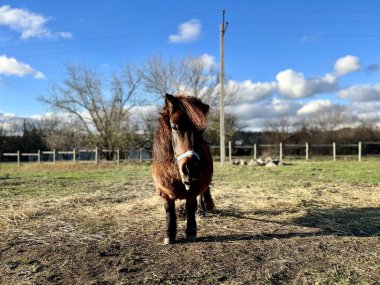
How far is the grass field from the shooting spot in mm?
3900

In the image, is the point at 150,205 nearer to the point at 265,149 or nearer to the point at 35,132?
→ the point at 265,149

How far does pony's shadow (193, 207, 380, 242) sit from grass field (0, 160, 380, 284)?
14 millimetres

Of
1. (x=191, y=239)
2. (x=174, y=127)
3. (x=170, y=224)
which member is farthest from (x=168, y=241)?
(x=174, y=127)

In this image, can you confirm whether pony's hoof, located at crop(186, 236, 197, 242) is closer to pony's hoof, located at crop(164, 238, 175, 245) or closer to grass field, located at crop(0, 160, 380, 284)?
grass field, located at crop(0, 160, 380, 284)

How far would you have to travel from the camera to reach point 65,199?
8727 millimetres

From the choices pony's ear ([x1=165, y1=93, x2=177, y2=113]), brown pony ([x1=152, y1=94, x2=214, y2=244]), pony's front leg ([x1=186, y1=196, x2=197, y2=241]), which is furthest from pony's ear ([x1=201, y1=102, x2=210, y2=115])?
pony's front leg ([x1=186, y1=196, x2=197, y2=241])

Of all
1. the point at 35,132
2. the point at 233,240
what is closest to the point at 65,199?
the point at 233,240

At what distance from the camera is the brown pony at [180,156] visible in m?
4.38

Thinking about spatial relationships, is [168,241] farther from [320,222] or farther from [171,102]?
[320,222]

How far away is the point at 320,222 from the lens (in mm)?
6289

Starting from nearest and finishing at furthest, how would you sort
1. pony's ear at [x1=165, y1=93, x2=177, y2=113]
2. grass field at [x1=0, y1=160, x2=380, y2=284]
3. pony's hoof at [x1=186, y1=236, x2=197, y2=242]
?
grass field at [x1=0, y1=160, x2=380, y2=284]
pony's ear at [x1=165, y1=93, x2=177, y2=113]
pony's hoof at [x1=186, y1=236, x2=197, y2=242]

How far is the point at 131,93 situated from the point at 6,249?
34999 mm

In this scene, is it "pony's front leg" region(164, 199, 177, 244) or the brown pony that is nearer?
the brown pony

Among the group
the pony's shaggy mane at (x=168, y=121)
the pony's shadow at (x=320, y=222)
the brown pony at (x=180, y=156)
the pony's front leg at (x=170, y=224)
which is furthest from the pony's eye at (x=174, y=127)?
the pony's shadow at (x=320, y=222)
